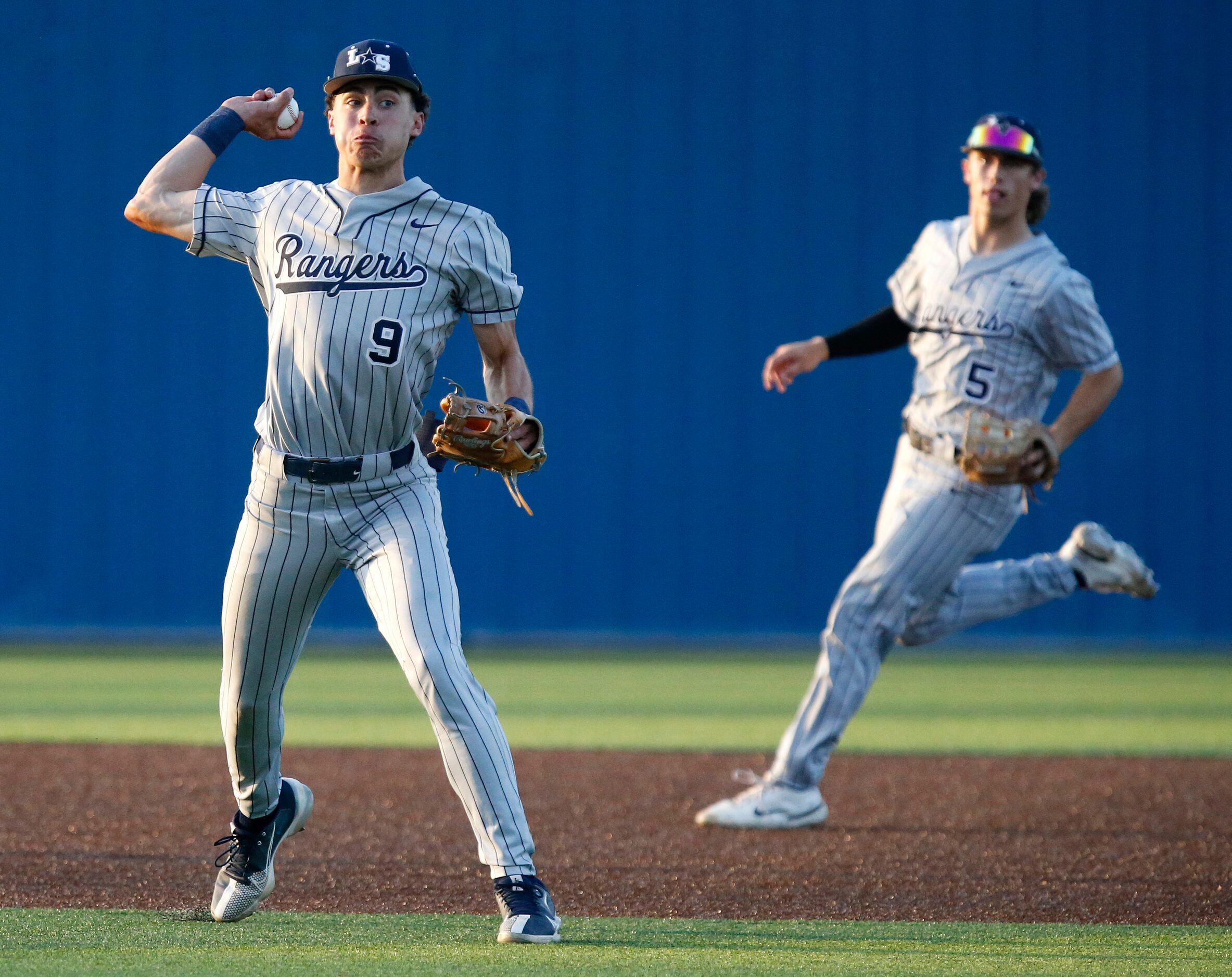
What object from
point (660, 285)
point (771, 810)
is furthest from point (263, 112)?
point (660, 285)

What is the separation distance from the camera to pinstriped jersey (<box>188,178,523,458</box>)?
9.57 ft

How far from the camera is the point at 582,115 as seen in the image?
9.62 m

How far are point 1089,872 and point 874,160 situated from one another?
6604mm

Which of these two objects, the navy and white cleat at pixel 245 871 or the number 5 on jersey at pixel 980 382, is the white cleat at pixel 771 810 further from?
the navy and white cleat at pixel 245 871

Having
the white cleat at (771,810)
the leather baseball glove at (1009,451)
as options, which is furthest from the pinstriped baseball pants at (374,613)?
the leather baseball glove at (1009,451)

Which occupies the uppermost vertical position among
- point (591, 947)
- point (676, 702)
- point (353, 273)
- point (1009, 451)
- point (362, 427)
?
point (353, 273)

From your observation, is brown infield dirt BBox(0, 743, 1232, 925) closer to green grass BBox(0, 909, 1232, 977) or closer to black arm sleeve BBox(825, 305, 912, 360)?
green grass BBox(0, 909, 1232, 977)

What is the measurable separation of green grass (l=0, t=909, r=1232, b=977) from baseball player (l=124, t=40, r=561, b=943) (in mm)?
140

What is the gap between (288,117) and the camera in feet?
10.7

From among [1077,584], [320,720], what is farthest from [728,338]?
[1077,584]

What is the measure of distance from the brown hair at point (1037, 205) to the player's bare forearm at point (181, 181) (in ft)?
7.38

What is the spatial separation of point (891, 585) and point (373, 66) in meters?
2.13

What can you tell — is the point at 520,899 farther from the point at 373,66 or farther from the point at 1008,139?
the point at 1008,139

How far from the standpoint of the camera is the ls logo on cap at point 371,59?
116 inches
